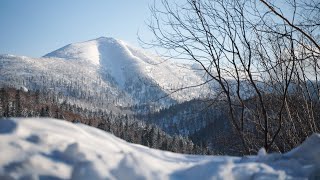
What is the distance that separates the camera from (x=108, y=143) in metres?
1.86

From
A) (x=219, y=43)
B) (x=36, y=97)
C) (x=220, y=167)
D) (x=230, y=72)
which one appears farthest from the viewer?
(x=36, y=97)

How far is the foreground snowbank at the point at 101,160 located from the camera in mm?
1544

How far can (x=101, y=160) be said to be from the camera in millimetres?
1662

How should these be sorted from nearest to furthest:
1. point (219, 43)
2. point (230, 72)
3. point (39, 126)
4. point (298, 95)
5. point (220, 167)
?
1. point (39, 126)
2. point (220, 167)
3. point (219, 43)
4. point (230, 72)
5. point (298, 95)

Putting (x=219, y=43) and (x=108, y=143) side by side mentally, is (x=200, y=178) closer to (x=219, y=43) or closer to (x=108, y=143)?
(x=108, y=143)

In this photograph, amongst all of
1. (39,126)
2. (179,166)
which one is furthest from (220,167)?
(39,126)

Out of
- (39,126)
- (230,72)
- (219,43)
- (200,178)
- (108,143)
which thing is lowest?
(200,178)

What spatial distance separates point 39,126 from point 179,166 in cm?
77

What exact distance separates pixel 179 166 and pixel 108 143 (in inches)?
16.1

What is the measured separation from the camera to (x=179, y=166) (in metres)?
1.88

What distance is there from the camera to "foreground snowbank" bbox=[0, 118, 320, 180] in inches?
60.8

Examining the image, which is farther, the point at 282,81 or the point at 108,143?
the point at 282,81

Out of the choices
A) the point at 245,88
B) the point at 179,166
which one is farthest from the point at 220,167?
the point at 245,88

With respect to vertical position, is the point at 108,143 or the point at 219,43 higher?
the point at 219,43
